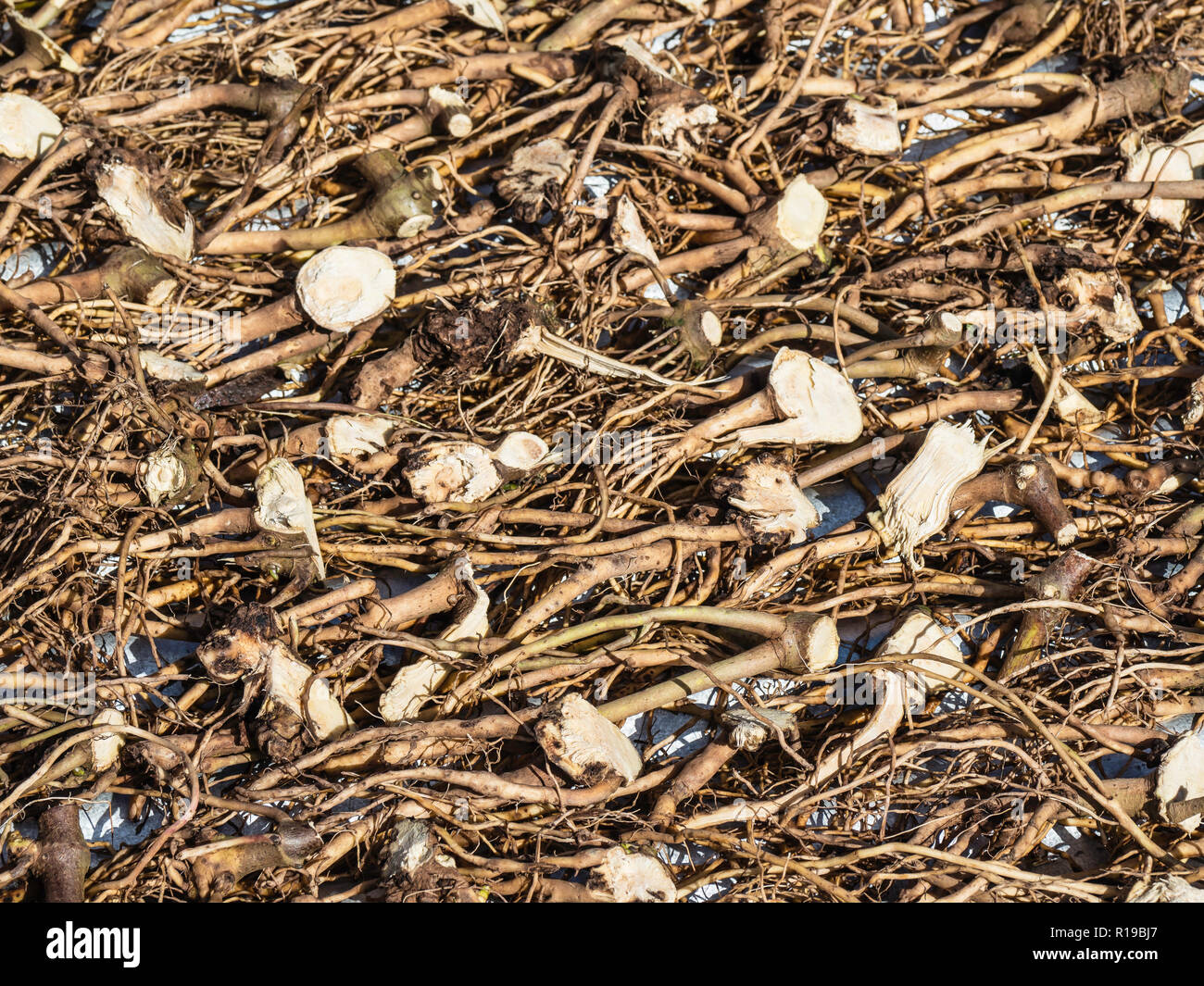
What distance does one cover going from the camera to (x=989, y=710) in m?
1.63

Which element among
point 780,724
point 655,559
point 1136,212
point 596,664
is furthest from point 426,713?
point 1136,212

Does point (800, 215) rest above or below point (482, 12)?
below

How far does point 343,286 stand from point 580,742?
0.91 m

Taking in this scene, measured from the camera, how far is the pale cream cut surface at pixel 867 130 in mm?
1971

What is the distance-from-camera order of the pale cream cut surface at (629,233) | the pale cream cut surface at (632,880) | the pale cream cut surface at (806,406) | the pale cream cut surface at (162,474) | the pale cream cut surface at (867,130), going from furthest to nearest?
the pale cream cut surface at (867,130)
the pale cream cut surface at (629,233)
the pale cream cut surface at (806,406)
the pale cream cut surface at (162,474)
the pale cream cut surface at (632,880)

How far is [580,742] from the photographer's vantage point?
4.95 ft

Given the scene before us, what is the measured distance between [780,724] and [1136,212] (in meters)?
1.33

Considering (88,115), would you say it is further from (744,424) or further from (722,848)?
(722,848)

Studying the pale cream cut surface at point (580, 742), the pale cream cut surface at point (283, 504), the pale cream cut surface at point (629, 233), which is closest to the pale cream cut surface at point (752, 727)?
the pale cream cut surface at point (580, 742)

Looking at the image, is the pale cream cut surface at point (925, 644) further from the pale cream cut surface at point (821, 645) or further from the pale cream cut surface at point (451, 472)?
the pale cream cut surface at point (451, 472)

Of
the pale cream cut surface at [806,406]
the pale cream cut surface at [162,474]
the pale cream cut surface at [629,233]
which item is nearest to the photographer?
the pale cream cut surface at [162,474]

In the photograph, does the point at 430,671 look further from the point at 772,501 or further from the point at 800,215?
the point at 800,215

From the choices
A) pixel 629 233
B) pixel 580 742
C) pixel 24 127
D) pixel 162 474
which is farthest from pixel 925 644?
pixel 24 127

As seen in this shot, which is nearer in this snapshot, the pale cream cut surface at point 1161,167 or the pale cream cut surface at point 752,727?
the pale cream cut surface at point 752,727
